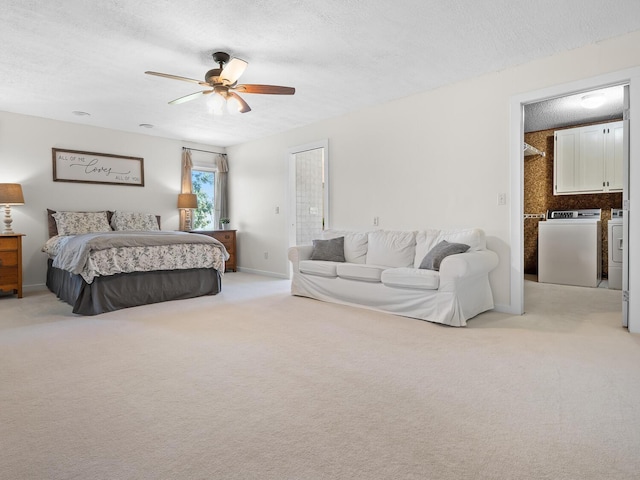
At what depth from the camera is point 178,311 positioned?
4.02 metres

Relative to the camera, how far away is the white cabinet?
5.55 meters

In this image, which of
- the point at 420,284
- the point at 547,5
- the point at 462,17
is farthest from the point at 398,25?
the point at 420,284

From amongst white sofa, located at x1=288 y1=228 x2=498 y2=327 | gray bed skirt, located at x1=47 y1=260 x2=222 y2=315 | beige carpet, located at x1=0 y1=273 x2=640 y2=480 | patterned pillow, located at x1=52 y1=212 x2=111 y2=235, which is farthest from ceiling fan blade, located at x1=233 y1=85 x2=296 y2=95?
patterned pillow, located at x1=52 y1=212 x2=111 y2=235

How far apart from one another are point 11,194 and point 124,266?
7.05 feet

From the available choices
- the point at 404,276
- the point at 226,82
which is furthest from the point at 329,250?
the point at 226,82

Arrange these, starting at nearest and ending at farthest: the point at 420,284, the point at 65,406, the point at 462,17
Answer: the point at 65,406 < the point at 462,17 < the point at 420,284

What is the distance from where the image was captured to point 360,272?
4102mm

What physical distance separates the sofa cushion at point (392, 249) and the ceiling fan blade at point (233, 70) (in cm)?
240

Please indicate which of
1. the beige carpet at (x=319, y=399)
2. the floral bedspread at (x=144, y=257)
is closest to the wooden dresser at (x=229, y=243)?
the floral bedspread at (x=144, y=257)

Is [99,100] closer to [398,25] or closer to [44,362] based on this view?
[44,362]

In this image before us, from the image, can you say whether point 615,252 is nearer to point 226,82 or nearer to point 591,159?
point 591,159

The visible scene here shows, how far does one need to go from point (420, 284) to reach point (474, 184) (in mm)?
1361

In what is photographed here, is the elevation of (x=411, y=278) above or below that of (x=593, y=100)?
below

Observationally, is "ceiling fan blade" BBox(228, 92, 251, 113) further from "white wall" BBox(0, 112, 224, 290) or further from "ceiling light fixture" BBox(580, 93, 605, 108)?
"ceiling light fixture" BBox(580, 93, 605, 108)
